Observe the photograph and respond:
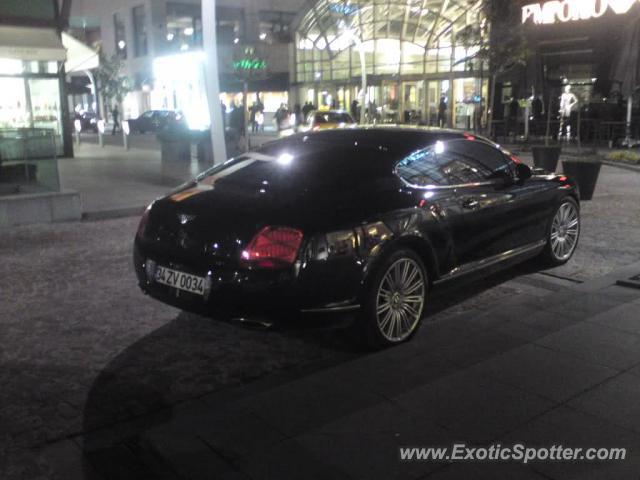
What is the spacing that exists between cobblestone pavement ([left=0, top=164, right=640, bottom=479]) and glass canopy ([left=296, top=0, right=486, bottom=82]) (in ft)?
87.9

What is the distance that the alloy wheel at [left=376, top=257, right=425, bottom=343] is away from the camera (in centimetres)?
454

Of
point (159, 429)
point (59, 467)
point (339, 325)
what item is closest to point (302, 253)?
point (339, 325)

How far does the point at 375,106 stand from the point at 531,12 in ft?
36.2

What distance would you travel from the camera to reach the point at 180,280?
4320 millimetres

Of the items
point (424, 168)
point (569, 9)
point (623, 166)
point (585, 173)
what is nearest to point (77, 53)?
point (585, 173)

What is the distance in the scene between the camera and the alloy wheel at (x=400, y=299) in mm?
4535

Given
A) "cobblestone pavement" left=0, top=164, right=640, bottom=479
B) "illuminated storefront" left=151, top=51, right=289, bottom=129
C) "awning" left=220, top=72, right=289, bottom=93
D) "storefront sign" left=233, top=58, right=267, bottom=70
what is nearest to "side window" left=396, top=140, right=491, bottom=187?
"cobblestone pavement" left=0, top=164, right=640, bottom=479

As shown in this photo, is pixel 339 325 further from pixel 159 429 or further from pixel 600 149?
pixel 600 149

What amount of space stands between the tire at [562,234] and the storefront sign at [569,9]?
20.0 metres

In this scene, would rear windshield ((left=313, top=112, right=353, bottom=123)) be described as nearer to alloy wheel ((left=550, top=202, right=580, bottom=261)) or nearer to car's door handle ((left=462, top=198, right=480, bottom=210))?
alloy wheel ((left=550, top=202, right=580, bottom=261))

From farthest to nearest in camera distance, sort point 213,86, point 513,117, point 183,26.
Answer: point 183,26
point 513,117
point 213,86

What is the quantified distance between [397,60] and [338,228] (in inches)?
1346

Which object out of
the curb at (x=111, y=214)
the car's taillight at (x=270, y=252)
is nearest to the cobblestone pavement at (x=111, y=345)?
the car's taillight at (x=270, y=252)

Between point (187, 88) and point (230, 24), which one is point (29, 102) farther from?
point (230, 24)
